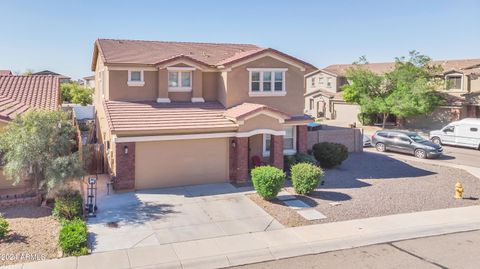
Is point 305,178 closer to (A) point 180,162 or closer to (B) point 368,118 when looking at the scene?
(A) point 180,162

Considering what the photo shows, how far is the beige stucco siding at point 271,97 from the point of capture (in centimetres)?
2159

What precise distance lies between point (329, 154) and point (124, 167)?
1106cm

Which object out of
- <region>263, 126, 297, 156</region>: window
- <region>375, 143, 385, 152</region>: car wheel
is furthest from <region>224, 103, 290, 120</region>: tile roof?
<region>375, 143, 385, 152</region>: car wheel

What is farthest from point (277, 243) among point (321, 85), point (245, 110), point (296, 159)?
point (321, 85)

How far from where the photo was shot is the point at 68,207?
1351 cm

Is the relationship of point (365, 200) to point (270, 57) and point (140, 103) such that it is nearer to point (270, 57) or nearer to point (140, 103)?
point (270, 57)

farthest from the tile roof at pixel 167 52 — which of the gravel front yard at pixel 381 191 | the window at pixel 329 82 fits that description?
the window at pixel 329 82

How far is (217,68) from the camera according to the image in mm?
21984

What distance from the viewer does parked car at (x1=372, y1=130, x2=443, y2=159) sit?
2773cm

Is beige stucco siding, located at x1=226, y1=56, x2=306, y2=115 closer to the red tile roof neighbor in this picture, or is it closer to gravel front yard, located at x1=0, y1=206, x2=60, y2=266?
the red tile roof neighbor

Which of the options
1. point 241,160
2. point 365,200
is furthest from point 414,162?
point 241,160

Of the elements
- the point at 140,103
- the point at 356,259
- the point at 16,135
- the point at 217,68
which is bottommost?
the point at 356,259

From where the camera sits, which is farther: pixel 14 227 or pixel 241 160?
pixel 241 160

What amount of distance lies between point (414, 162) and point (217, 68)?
1370 centimetres
